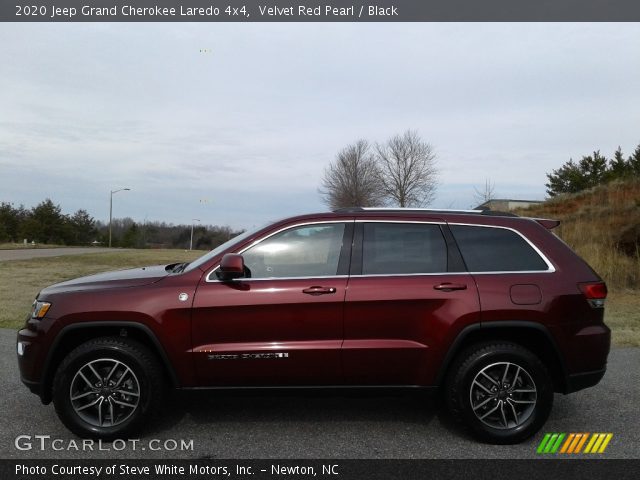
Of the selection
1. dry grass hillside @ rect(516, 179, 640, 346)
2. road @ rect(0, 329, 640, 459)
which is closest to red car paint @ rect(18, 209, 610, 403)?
road @ rect(0, 329, 640, 459)

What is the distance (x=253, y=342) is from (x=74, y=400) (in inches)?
54.5

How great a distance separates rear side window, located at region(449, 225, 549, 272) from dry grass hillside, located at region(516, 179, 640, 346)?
477 cm

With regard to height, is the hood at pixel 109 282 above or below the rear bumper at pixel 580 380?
above

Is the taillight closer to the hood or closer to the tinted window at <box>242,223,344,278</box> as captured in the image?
the tinted window at <box>242,223,344,278</box>

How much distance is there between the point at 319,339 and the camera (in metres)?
3.81

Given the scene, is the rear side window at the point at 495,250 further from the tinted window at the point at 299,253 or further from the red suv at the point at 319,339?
the tinted window at the point at 299,253

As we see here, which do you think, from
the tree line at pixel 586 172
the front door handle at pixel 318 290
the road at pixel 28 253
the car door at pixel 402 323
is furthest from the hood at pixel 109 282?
the tree line at pixel 586 172

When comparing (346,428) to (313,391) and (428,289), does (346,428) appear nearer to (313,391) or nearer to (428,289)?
(313,391)

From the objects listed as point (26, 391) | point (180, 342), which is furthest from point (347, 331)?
point (26, 391)

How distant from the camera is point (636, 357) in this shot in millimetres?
6598

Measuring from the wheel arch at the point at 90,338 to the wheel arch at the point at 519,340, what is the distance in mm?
2074

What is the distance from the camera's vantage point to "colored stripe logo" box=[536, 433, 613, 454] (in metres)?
3.72

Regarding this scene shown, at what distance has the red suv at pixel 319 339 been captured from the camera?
3.79 metres
